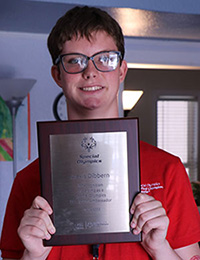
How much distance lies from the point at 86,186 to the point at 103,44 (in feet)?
1.17

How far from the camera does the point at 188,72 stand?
5.50 metres

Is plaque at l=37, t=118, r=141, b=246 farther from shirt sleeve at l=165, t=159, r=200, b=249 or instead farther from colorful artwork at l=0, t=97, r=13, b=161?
colorful artwork at l=0, t=97, r=13, b=161

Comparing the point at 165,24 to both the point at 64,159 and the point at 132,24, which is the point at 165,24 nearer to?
the point at 132,24

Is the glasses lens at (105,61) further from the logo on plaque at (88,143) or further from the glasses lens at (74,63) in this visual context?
the logo on plaque at (88,143)

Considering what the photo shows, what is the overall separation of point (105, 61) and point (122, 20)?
1.60m

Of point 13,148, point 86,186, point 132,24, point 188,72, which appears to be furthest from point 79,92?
point 188,72

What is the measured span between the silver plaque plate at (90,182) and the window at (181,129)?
515cm

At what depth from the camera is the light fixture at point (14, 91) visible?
249 cm

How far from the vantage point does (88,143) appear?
2.55ft

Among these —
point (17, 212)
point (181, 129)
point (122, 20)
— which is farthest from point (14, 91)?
point (181, 129)

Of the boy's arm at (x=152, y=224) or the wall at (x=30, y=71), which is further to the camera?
the wall at (x=30, y=71)

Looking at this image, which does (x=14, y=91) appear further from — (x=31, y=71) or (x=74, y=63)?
(x=74, y=63)

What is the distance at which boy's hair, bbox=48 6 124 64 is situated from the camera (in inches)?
33.4

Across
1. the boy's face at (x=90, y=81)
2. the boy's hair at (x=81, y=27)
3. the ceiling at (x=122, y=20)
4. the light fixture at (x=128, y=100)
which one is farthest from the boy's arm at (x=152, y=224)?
the light fixture at (x=128, y=100)
